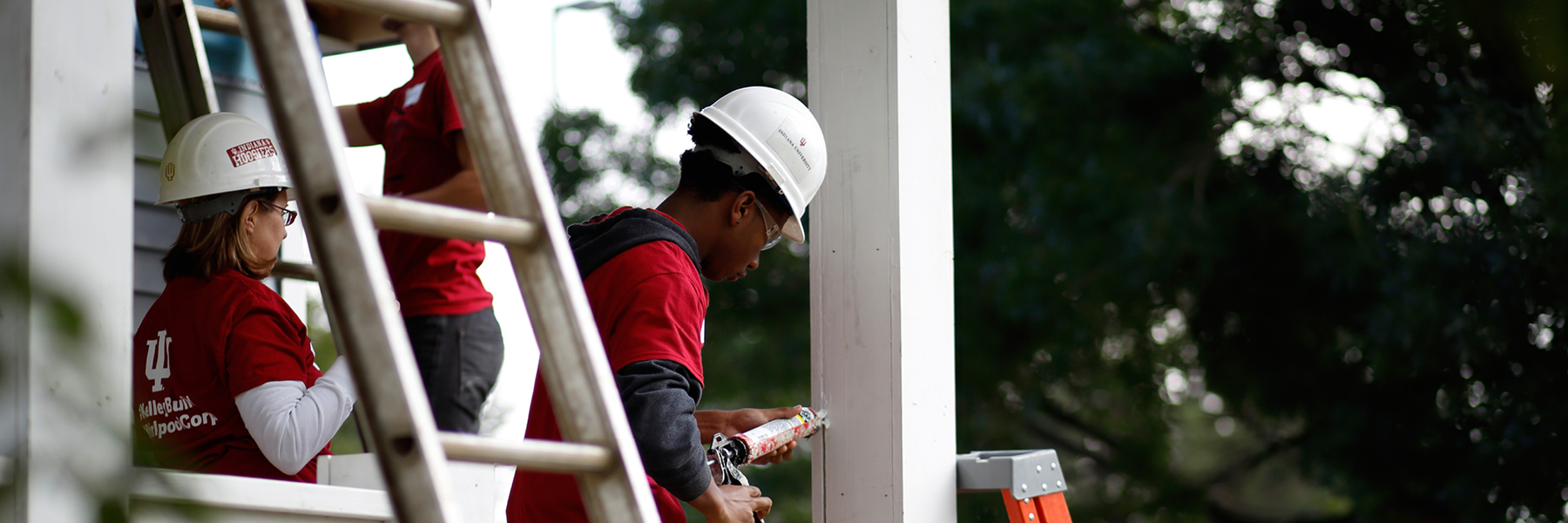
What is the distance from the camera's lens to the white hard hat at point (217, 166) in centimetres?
246

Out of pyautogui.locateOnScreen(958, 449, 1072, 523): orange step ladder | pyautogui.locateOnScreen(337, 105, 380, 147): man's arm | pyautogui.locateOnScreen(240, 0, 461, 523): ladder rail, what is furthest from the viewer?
pyautogui.locateOnScreen(337, 105, 380, 147): man's arm

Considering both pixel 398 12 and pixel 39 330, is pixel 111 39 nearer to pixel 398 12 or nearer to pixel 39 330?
pixel 398 12

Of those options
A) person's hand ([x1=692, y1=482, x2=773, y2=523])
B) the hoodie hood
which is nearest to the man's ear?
the hoodie hood

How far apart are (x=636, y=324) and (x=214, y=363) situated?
0.72 meters

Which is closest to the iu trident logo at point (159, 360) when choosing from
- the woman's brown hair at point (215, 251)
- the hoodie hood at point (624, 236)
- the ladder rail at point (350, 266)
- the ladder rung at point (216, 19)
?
the woman's brown hair at point (215, 251)

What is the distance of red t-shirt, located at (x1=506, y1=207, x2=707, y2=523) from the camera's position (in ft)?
7.18

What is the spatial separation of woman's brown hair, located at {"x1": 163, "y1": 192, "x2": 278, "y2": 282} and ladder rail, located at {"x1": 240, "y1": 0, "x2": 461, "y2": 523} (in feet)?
3.98

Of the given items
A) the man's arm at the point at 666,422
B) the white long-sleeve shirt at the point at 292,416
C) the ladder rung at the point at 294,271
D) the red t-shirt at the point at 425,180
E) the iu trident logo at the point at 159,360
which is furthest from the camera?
the red t-shirt at the point at 425,180

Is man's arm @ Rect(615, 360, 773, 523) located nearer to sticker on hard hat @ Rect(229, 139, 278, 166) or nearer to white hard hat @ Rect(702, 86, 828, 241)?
white hard hat @ Rect(702, 86, 828, 241)

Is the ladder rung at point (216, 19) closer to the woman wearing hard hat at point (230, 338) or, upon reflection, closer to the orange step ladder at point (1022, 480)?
the woman wearing hard hat at point (230, 338)

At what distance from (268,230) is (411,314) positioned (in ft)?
3.54

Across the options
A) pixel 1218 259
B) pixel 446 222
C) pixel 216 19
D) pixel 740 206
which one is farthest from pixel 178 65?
pixel 1218 259

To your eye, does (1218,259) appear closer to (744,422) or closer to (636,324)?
→ (744,422)

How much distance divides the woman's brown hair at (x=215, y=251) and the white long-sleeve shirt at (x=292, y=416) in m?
0.27
